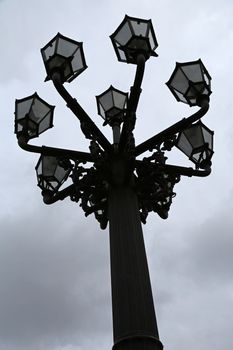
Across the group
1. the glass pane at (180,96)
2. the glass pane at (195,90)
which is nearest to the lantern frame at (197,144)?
the glass pane at (180,96)

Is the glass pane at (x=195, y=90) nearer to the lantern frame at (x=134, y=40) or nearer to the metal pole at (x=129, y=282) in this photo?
the lantern frame at (x=134, y=40)

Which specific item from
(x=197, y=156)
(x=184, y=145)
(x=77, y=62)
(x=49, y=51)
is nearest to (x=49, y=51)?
(x=49, y=51)

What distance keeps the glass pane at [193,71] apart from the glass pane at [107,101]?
1.83m

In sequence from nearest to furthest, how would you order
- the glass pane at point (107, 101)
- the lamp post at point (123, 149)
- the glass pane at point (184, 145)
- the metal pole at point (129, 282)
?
the metal pole at point (129, 282), the lamp post at point (123, 149), the glass pane at point (184, 145), the glass pane at point (107, 101)

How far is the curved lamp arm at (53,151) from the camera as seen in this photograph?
20.1ft

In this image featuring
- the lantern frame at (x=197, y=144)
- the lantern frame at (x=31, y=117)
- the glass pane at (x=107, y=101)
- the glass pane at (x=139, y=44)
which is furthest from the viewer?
the glass pane at (x=107, y=101)

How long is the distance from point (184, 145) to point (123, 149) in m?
1.33

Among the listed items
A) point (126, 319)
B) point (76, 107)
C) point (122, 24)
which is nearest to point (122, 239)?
point (126, 319)

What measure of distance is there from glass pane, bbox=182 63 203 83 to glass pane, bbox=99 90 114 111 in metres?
1.83

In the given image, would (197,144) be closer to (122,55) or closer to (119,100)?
(122,55)

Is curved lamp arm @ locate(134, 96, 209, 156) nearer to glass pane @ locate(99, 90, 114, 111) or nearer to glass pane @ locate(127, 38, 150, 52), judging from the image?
glass pane @ locate(127, 38, 150, 52)

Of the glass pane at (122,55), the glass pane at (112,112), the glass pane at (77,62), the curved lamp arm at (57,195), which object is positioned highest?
the glass pane at (112,112)

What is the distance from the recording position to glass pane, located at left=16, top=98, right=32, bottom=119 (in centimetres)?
637

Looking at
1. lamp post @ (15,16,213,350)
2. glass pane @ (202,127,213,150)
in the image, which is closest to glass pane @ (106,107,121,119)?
lamp post @ (15,16,213,350)
